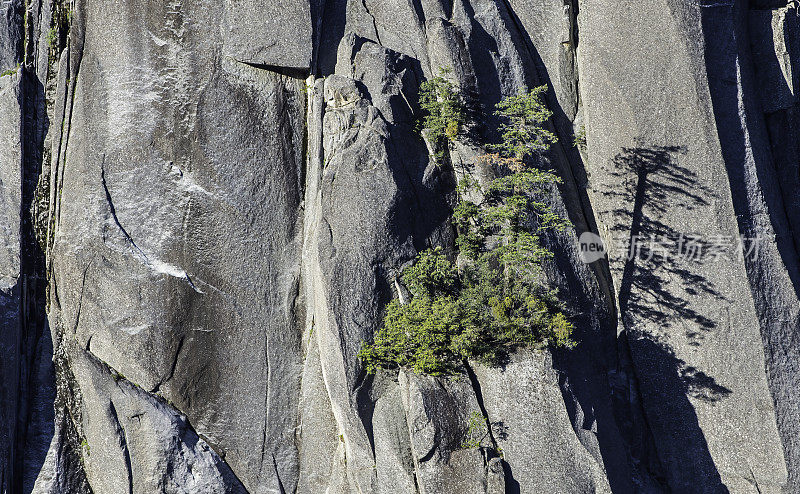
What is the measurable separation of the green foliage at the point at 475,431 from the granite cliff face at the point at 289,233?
2244 millimetres

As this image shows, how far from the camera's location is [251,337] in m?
12.6

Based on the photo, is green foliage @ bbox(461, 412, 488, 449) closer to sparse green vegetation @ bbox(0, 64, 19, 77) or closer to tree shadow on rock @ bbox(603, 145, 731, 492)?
tree shadow on rock @ bbox(603, 145, 731, 492)

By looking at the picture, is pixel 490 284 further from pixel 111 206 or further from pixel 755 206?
pixel 111 206

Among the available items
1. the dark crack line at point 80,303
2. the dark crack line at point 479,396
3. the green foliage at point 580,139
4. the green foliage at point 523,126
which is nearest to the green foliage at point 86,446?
the dark crack line at point 80,303

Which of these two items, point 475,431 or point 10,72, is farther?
point 10,72

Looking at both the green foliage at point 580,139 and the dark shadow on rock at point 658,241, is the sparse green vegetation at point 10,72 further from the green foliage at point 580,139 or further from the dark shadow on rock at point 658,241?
the dark shadow on rock at point 658,241

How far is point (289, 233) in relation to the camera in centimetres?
1278

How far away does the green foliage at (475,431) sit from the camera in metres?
11.2

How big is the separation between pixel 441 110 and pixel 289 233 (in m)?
3.60

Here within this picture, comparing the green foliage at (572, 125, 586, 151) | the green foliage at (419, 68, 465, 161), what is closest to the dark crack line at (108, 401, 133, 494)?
the green foliage at (419, 68, 465, 161)

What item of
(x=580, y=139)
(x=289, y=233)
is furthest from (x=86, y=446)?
(x=580, y=139)

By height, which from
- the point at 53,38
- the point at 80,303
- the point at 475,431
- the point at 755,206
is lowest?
the point at 475,431

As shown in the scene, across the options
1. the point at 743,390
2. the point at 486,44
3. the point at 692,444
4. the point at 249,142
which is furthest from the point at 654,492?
the point at 249,142

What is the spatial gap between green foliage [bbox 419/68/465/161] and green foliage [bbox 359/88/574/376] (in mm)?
788
